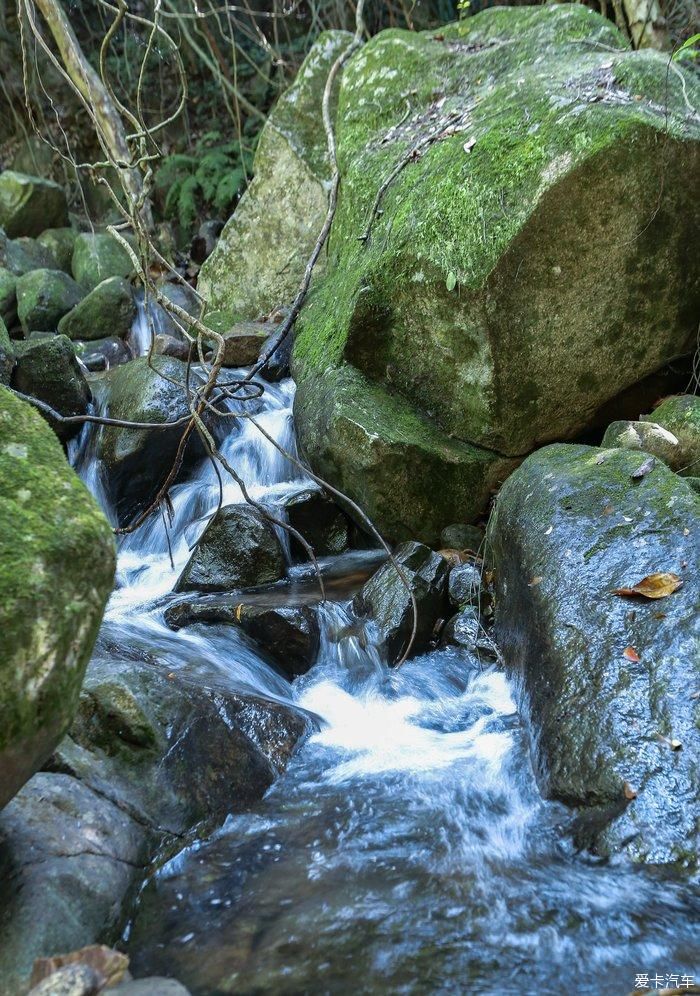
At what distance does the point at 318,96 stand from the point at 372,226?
4.20 metres

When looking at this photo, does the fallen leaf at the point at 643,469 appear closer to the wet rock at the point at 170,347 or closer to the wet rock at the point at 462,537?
the wet rock at the point at 462,537

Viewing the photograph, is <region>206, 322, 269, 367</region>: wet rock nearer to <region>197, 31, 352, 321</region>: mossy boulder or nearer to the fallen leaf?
<region>197, 31, 352, 321</region>: mossy boulder

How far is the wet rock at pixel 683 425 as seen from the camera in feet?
15.2

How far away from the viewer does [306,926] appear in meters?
2.47

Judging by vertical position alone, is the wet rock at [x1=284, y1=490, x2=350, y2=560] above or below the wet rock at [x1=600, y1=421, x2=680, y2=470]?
below

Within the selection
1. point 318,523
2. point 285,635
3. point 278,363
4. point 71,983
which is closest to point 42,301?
point 278,363

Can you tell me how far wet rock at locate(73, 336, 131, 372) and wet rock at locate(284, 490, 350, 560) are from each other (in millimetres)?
4462


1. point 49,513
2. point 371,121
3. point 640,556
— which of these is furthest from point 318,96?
point 49,513

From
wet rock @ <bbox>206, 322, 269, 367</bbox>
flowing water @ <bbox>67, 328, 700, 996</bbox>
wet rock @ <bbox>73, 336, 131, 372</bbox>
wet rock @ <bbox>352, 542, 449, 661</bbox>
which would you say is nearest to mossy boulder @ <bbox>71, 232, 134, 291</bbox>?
wet rock @ <bbox>73, 336, 131, 372</bbox>

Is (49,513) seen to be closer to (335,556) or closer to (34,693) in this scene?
(34,693)

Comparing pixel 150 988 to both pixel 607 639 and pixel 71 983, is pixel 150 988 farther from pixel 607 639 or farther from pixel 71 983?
pixel 607 639

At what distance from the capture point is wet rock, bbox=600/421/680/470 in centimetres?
455

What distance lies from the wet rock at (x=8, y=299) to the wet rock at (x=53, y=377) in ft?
13.7

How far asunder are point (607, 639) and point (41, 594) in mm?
2158
